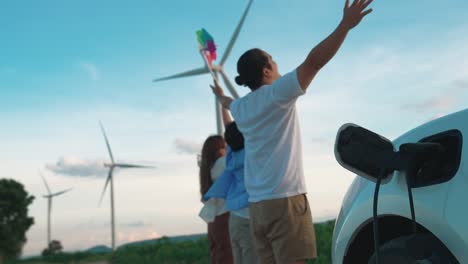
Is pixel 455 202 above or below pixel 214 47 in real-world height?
below

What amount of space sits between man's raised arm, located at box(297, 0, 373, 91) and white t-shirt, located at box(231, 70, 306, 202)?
0.19m

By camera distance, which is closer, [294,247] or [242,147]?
[294,247]

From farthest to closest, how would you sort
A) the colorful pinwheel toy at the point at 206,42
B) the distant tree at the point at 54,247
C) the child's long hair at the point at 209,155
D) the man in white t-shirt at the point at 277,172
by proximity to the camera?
the distant tree at the point at 54,247 → the colorful pinwheel toy at the point at 206,42 → the child's long hair at the point at 209,155 → the man in white t-shirt at the point at 277,172

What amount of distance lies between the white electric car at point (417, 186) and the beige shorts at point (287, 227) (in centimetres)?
97

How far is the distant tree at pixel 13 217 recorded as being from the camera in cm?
4075

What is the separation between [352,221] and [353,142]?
0.34 m

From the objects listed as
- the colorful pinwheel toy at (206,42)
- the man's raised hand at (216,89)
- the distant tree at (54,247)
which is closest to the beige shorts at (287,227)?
the man's raised hand at (216,89)

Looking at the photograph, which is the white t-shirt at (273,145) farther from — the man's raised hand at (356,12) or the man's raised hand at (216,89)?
the man's raised hand at (216,89)

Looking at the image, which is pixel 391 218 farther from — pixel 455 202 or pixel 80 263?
pixel 80 263

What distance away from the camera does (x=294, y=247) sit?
120 inches

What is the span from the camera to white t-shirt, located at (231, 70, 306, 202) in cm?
311

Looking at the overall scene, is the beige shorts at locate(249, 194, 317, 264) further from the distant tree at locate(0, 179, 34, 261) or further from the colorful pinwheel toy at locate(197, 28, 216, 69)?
the distant tree at locate(0, 179, 34, 261)

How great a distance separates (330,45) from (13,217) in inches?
1700

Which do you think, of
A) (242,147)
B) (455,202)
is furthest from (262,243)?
(455,202)
